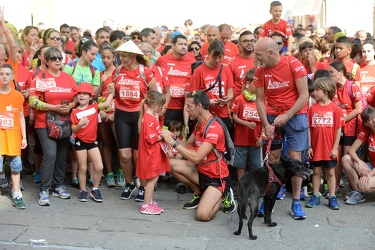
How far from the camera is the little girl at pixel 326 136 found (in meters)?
7.70

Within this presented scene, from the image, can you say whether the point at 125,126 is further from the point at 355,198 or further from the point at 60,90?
the point at 355,198

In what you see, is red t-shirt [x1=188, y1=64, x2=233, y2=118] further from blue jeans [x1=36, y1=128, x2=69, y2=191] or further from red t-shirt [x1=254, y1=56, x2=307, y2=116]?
blue jeans [x1=36, y1=128, x2=69, y2=191]

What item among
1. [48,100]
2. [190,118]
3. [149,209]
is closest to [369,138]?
[190,118]

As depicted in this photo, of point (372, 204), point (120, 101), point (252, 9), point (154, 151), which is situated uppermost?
point (252, 9)

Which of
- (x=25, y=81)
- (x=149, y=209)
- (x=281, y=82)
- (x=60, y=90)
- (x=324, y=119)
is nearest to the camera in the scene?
(x=281, y=82)

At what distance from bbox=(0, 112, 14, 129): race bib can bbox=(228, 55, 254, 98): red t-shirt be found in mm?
3259

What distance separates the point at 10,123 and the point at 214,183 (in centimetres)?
266

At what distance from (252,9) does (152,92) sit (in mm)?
23597

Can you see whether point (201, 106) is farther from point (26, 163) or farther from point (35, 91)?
point (26, 163)

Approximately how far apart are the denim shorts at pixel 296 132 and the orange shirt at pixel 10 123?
10.7 feet

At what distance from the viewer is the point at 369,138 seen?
26.2 feet

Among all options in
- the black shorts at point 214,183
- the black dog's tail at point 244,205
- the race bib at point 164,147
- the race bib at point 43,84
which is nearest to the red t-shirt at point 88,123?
the race bib at point 43,84

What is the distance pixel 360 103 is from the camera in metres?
8.21

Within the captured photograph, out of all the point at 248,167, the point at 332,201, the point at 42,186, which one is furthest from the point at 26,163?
the point at 332,201
